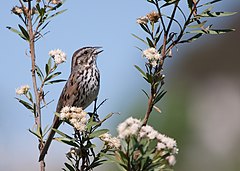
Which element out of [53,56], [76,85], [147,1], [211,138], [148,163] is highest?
[147,1]

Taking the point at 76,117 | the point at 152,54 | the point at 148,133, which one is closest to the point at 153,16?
the point at 152,54

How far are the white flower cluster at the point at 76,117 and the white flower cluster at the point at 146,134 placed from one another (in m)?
0.32

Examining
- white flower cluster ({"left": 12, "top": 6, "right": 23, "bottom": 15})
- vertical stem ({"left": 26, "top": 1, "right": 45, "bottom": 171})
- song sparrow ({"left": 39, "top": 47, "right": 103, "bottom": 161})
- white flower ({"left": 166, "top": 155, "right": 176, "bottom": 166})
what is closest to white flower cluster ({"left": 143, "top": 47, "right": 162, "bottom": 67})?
white flower ({"left": 166, "top": 155, "right": 176, "bottom": 166})

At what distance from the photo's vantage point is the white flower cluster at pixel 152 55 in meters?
2.63

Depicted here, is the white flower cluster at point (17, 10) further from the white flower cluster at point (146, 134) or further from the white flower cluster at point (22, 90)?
the white flower cluster at point (146, 134)

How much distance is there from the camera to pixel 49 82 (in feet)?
10.4

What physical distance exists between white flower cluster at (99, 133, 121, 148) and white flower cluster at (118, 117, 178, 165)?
0.19 m

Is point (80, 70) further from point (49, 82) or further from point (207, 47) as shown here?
point (207, 47)

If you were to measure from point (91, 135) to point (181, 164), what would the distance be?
53.1 ft

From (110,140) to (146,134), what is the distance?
1.04 feet

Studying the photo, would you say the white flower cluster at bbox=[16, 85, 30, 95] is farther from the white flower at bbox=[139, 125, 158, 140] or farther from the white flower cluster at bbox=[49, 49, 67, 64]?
the white flower at bbox=[139, 125, 158, 140]

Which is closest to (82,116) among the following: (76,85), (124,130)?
(124,130)

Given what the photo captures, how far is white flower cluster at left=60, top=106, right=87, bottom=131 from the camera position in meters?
2.68

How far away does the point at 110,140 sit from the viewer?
2670 mm
